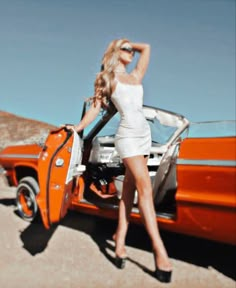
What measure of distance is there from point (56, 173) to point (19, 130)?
1342 cm

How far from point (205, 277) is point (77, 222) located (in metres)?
2.10

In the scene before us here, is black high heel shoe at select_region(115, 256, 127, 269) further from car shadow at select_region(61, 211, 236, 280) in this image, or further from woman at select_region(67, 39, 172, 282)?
car shadow at select_region(61, 211, 236, 280)

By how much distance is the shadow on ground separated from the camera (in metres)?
3.29

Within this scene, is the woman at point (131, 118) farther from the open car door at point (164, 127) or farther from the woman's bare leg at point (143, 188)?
the open car door at point (164, 127)

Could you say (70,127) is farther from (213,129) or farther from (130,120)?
(213,129)

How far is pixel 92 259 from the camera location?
3346 millimetres

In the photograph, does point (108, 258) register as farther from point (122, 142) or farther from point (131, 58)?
point (131, 58)

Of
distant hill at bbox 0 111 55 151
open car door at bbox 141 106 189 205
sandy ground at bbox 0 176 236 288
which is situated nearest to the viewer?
sandy ground at bbox 0 176 236 288

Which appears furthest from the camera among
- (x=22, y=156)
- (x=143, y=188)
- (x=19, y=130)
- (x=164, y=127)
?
(x=19, y=130)

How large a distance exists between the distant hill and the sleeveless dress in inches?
433

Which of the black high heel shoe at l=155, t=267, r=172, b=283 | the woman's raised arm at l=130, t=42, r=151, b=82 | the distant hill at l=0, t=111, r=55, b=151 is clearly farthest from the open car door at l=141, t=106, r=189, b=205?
the distant hill at l=0, t=111, r=55, b=151

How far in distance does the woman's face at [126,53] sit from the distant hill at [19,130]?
35.8 feet

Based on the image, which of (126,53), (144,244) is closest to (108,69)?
(126,53)

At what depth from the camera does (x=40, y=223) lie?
4.42m
